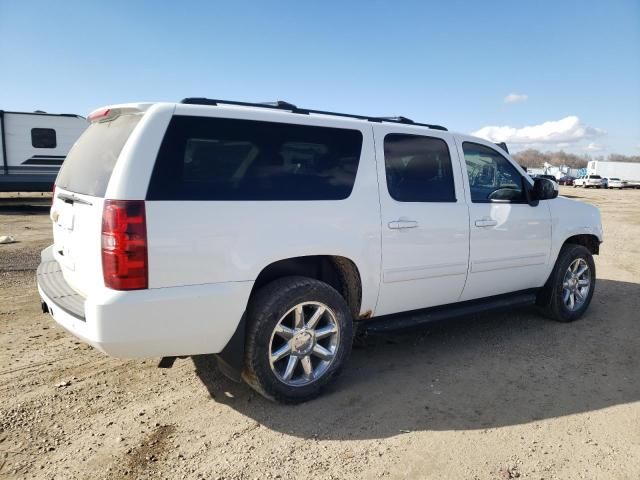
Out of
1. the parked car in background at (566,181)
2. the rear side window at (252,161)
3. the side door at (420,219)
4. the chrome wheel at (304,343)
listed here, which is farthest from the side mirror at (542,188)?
the parked car in background at (566,181)

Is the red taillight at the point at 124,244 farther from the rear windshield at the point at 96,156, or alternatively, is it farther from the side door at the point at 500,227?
the side door at the point at 500,227

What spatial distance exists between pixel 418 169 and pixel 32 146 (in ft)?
49.0

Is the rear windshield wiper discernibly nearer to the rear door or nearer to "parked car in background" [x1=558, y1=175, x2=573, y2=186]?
the rear door

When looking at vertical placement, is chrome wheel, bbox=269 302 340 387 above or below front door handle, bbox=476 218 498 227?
below

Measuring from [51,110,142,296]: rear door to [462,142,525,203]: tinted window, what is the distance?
114 inches

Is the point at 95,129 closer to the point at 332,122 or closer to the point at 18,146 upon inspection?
the point at 332,122

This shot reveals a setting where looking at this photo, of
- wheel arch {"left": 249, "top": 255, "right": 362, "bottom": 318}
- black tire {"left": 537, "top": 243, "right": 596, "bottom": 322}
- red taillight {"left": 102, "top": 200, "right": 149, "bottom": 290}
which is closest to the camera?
red taillight {"left": 102, "top": 200, "right": 149, "bottom": 290}

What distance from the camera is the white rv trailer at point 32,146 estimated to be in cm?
1477

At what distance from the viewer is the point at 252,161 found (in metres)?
3.16

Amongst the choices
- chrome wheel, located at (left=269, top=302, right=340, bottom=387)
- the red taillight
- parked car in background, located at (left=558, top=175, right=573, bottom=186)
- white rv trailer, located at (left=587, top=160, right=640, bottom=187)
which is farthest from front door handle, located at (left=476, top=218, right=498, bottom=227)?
white rv trailer, located at (left=587, top=160, right=640, bottom=187)

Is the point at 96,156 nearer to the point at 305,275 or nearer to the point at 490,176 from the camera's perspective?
the point at 305,275

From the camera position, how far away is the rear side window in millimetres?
2861

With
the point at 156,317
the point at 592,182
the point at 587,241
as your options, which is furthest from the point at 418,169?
the point at 592,182

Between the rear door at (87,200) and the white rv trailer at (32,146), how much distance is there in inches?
525
